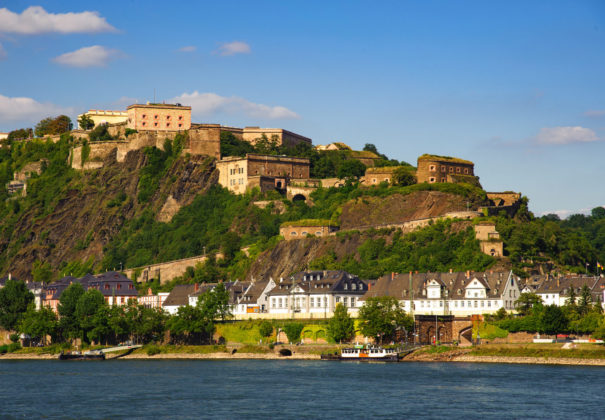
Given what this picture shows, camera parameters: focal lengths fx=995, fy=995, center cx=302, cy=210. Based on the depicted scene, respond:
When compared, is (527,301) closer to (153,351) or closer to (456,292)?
(456,292)

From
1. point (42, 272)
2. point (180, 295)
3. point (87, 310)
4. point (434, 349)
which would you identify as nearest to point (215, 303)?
point (180, 295)

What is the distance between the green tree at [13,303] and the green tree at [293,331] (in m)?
31.5

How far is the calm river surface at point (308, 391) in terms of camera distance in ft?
181

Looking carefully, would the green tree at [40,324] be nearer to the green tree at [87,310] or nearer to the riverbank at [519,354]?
the green tree at [87,310]

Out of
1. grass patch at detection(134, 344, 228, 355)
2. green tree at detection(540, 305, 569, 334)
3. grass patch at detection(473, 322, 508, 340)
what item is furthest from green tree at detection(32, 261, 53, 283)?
green tree at detection(540, 305, 569, 334)

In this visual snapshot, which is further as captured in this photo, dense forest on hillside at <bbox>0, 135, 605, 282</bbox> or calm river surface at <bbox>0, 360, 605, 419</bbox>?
dense forest on hillside at <bbox>0, 135, 605, 282</bbox>

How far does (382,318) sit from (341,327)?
418 centimetres

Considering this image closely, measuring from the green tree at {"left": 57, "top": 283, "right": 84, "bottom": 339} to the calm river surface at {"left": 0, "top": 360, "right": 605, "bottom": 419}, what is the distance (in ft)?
52.5

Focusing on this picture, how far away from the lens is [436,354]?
7938 cm

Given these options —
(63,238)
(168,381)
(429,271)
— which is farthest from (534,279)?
(63,238)

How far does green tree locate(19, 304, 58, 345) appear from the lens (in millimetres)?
97750

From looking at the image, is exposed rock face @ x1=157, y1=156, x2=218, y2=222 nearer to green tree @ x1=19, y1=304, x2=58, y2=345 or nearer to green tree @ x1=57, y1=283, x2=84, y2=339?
green tree @ x1=57, y1=283, x2=84, y2=339

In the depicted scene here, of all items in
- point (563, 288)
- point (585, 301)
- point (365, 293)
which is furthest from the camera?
point (365, 293)

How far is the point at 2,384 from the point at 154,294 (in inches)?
1696
